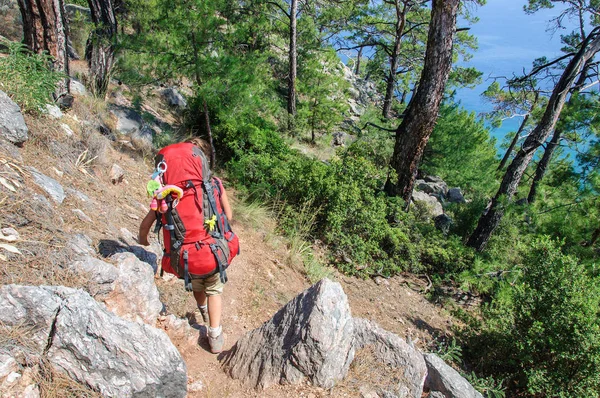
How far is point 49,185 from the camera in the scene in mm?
3092

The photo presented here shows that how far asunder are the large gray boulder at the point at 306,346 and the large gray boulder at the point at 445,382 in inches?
39.7

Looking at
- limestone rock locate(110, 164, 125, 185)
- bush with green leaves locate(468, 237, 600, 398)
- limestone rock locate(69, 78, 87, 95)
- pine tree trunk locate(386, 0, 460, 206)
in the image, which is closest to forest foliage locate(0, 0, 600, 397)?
bush with green leaves locate(468, 237, 600, 398)

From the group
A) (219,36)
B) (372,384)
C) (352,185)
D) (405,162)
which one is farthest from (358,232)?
(219,36)

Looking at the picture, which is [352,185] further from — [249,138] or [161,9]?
[161,9]

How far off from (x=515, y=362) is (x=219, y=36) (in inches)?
258

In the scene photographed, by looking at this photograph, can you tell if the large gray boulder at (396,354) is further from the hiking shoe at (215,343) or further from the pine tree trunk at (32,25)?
the pine tree trunk at (32,25)

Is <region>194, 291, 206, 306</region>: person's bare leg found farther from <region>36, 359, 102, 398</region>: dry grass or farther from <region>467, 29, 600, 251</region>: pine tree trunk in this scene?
<region>467, 29, 600, 251</region>: pine tree trunk

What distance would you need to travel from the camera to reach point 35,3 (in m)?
4.72

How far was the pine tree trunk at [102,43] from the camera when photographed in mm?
6434

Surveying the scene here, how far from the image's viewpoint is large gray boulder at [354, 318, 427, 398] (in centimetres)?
268

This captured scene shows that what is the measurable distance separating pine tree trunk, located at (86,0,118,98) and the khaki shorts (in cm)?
491

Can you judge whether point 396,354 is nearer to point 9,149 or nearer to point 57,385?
point 57,385

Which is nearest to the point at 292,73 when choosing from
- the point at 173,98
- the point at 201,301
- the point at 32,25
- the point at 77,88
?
the point at 173,98

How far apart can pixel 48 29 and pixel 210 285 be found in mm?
4473
